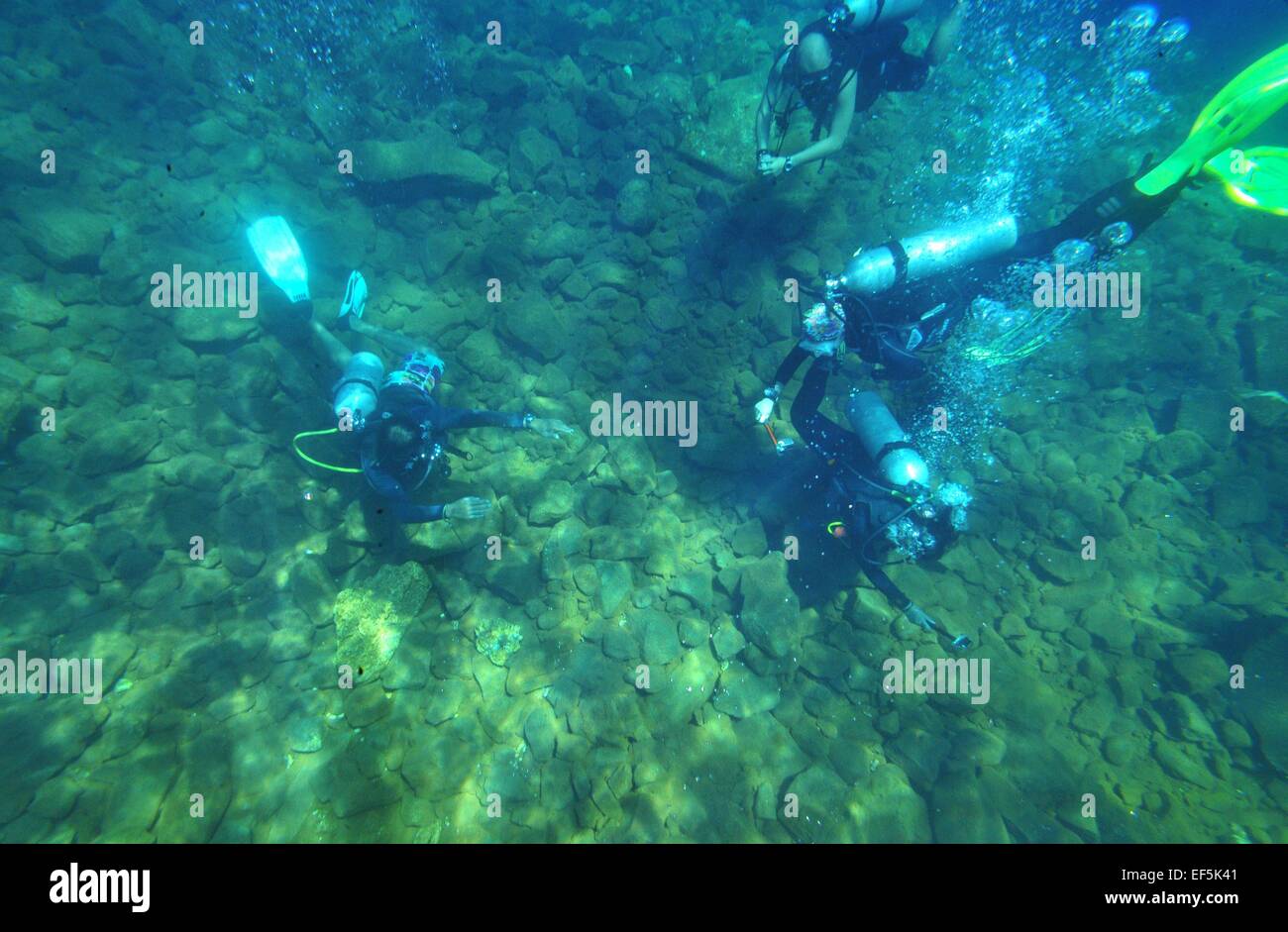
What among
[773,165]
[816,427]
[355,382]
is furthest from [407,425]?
[773,165]

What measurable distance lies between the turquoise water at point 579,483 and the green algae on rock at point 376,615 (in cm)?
5

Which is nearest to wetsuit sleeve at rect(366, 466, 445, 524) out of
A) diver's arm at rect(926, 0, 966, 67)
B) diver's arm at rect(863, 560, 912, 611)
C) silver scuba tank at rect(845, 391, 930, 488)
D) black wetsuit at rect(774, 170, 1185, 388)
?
black wetsuit at rect(774, 170, 1185, 388)

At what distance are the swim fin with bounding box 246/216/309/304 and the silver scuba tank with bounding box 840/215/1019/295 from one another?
23.5 feet

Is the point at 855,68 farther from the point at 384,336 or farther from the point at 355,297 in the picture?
the point at 355,297

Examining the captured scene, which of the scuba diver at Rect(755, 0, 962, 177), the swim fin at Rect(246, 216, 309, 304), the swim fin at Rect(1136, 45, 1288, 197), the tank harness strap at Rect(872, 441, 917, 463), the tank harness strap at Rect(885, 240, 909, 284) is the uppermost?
the scuba diver at Rect(755, 0, 962, 177)

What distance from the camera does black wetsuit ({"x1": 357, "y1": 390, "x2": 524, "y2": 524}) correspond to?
5.53 meters

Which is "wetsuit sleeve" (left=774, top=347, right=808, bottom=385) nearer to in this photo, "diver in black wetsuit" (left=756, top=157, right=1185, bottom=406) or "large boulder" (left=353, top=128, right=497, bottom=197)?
"diver in black wetsuit" (left=756, top=157, right=1185, bottom=406)

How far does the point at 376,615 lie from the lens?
5.60 m

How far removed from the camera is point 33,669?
16.1ft

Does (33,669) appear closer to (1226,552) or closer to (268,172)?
(268,172)

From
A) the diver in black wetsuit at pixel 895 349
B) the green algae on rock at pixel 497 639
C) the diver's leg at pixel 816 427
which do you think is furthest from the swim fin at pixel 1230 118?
the green algae on rock at pixel 497 639

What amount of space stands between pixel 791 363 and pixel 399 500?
15.0 feet
